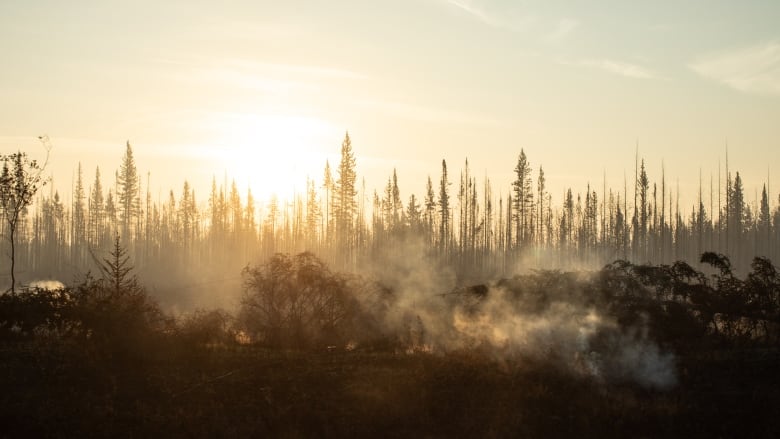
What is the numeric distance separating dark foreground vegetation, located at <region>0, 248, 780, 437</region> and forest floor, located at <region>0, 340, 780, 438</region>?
0.06 metres

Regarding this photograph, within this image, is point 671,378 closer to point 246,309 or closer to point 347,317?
point 347,317

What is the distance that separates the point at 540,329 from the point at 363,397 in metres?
8.88

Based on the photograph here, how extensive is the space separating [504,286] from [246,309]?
1197 centimetres

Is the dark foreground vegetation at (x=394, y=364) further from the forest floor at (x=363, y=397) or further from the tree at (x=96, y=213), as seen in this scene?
the tree at (x=96, y=213)

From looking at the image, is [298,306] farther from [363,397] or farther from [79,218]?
[79,218]

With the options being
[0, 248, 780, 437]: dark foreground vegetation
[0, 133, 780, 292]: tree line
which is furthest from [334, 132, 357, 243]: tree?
[0, 248, 780, 437]: dark foreground vegetation

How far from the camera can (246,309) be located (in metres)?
29.7

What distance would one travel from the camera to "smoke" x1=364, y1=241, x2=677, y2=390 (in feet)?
69.7

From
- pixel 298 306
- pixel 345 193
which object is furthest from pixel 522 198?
pixel 298 306

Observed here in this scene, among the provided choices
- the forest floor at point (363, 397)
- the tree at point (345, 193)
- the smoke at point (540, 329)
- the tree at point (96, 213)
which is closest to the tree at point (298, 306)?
the smoke at point (540, 329)

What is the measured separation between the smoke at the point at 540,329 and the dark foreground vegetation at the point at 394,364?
0.09 metres

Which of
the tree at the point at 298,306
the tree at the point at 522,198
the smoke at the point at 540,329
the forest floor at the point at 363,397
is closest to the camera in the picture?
the forest floor at the point at 363,397

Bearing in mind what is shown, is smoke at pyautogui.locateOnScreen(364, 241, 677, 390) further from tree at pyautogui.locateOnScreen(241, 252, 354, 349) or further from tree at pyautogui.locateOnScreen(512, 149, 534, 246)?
tree at pyautogui.locateOnScreen(512, 149, 534, 246)

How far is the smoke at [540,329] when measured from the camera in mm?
21234
